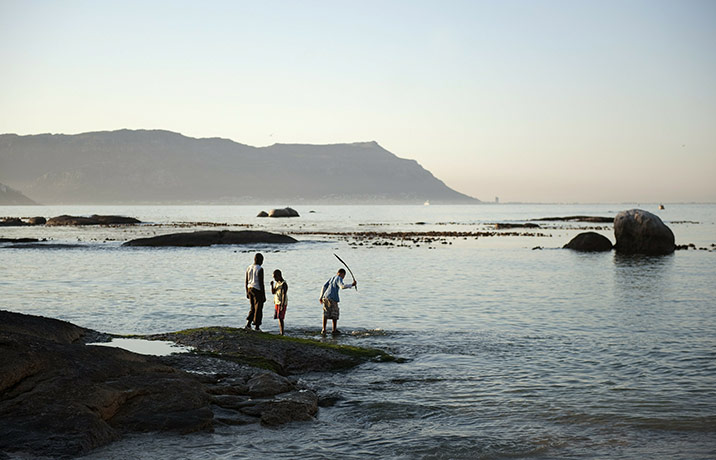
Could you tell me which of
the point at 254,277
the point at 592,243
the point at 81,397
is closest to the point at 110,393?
the point at 81,397

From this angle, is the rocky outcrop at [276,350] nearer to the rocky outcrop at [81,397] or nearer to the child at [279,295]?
the child at [279,295]

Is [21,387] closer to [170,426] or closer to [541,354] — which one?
[170,426]

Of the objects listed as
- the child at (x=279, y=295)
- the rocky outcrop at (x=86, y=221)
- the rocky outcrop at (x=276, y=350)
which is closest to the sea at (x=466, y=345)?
the rocky outcrop at (x=276, y=350)

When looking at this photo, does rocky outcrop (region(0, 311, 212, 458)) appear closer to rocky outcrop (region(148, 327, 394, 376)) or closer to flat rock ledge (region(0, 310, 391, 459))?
flat rock ledge (region(0, 310, 391, 459))

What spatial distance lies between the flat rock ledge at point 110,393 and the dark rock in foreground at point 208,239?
49.1 metres

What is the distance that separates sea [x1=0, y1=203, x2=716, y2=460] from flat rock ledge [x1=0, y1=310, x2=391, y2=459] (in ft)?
1.37

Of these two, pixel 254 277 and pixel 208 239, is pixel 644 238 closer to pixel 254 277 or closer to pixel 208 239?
pixel 208 239

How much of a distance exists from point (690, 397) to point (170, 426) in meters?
10.0

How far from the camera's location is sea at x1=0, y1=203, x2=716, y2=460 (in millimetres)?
10906

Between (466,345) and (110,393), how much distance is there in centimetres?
1014

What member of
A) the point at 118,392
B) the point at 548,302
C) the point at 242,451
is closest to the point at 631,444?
the point at 242,451

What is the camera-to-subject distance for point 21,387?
1098cm

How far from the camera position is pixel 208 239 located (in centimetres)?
6334

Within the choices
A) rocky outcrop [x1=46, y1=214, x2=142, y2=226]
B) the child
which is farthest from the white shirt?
rocky outcrop [x1=46, y1=214, x2=142, y2=226]
